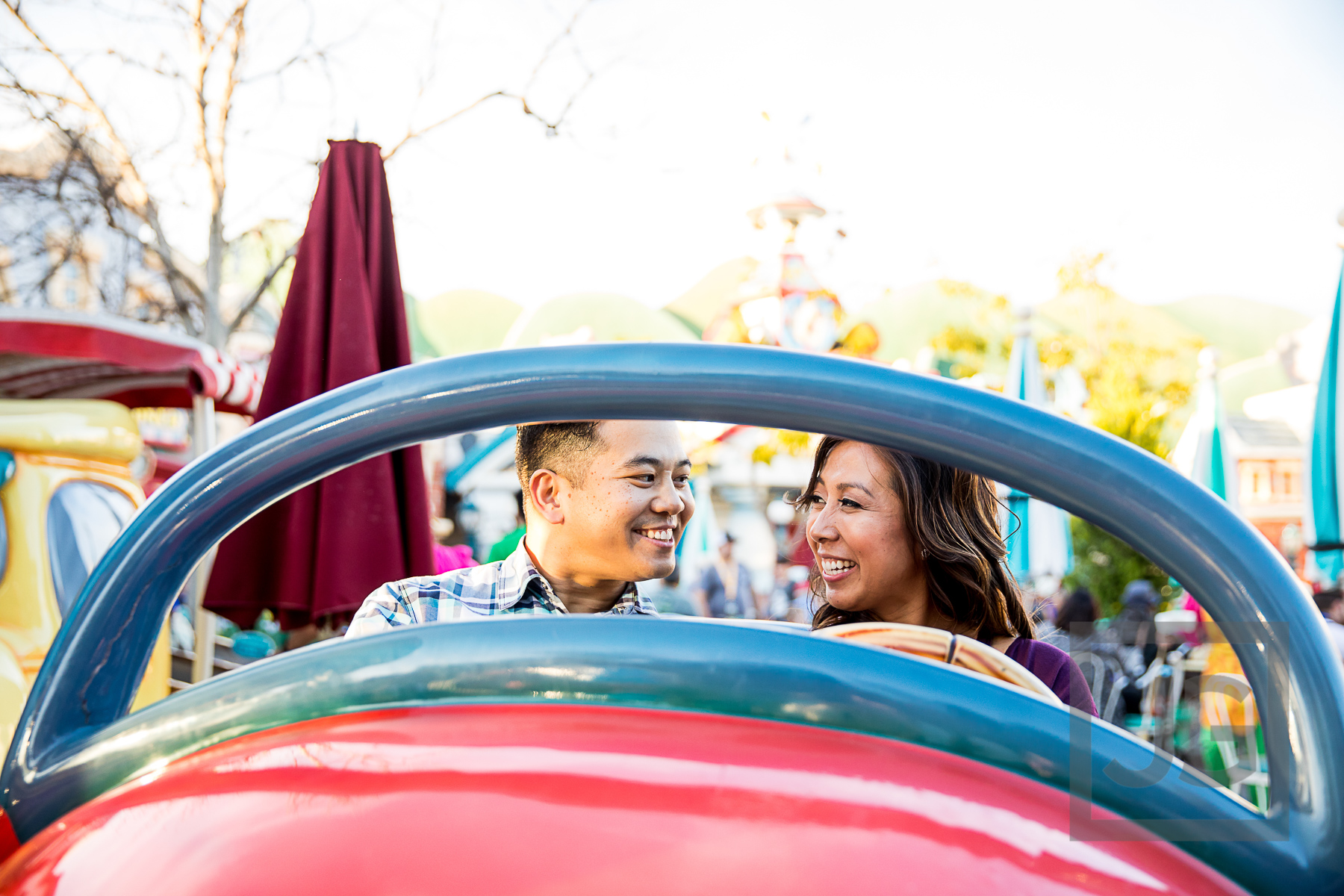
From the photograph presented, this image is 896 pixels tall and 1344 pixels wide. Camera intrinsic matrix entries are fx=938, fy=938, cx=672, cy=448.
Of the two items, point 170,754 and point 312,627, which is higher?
point 170,754

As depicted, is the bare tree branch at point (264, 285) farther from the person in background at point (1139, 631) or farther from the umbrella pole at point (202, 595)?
the person in background at point (1139, 631)

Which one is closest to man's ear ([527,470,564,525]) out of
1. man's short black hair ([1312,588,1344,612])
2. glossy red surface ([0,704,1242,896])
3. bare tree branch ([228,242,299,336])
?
glossy red surface ([0,704,1242,896])

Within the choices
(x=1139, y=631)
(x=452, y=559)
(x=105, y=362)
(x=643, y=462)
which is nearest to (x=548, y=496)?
(x=643, y=462)

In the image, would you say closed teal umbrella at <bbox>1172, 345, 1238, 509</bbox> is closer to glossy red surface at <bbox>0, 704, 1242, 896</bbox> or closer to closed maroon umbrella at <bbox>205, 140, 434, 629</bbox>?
closed maroon umbrella at <bbox>205, 140, 434, 629</bbox>

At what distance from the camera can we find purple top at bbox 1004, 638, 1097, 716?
122cm

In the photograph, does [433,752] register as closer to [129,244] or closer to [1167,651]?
[1167,651]

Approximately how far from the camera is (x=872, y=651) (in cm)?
55

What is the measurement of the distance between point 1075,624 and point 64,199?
26.6 ft

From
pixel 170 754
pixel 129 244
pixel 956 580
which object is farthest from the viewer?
pixel 129 244

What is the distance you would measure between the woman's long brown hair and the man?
1.06ft

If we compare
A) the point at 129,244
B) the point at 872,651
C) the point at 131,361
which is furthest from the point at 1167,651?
the point at 129,244

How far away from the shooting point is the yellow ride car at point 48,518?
2656 mm

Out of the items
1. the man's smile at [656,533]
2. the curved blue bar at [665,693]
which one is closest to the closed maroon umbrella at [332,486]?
the man's smile at [656,533]

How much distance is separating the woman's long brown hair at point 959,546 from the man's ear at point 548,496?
50cm
